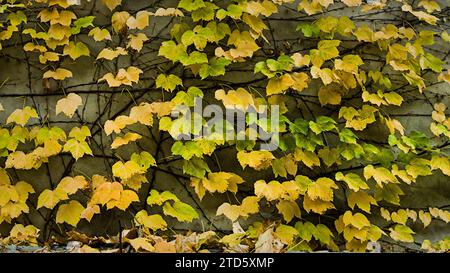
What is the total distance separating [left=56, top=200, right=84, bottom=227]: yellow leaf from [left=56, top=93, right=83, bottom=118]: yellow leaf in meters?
0.46

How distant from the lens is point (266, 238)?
176 cm

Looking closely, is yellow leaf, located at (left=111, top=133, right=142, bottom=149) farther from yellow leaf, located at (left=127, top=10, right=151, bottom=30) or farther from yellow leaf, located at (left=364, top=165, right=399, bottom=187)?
yellow leaf, located at (left=364, top=165, right=399, bottom=187)

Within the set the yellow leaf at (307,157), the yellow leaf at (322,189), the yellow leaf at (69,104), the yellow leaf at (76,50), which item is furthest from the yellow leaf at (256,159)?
the yellow leaf at (76,50)

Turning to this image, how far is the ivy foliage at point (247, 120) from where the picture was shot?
214 centimetres

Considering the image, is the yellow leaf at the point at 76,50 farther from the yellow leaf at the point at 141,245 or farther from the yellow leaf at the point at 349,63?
the yellow leaf at the point at 349,63

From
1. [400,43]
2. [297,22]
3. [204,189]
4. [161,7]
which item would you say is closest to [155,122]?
[204,189]

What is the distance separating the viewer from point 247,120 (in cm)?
220

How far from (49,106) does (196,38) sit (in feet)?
2.90

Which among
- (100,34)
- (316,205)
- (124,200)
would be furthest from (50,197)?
(316,205)

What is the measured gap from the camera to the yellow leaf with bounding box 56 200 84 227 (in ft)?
6.91

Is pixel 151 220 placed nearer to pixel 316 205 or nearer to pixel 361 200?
pixel 316 205

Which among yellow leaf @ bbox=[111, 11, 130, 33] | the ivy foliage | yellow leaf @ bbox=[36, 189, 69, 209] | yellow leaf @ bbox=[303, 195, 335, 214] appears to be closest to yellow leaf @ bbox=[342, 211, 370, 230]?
the ivy foliage

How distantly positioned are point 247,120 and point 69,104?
3.03ft

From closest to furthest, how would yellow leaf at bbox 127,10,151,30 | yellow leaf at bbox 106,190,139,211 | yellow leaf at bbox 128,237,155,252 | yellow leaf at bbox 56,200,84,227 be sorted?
yellow leaf at bbox 128,237,155,252 < yellow leaf at bbox 106,190,139,211 < yellow leaf at bbox 56,200,84,227 < yellow leaf at bbox 127,10,151,30
